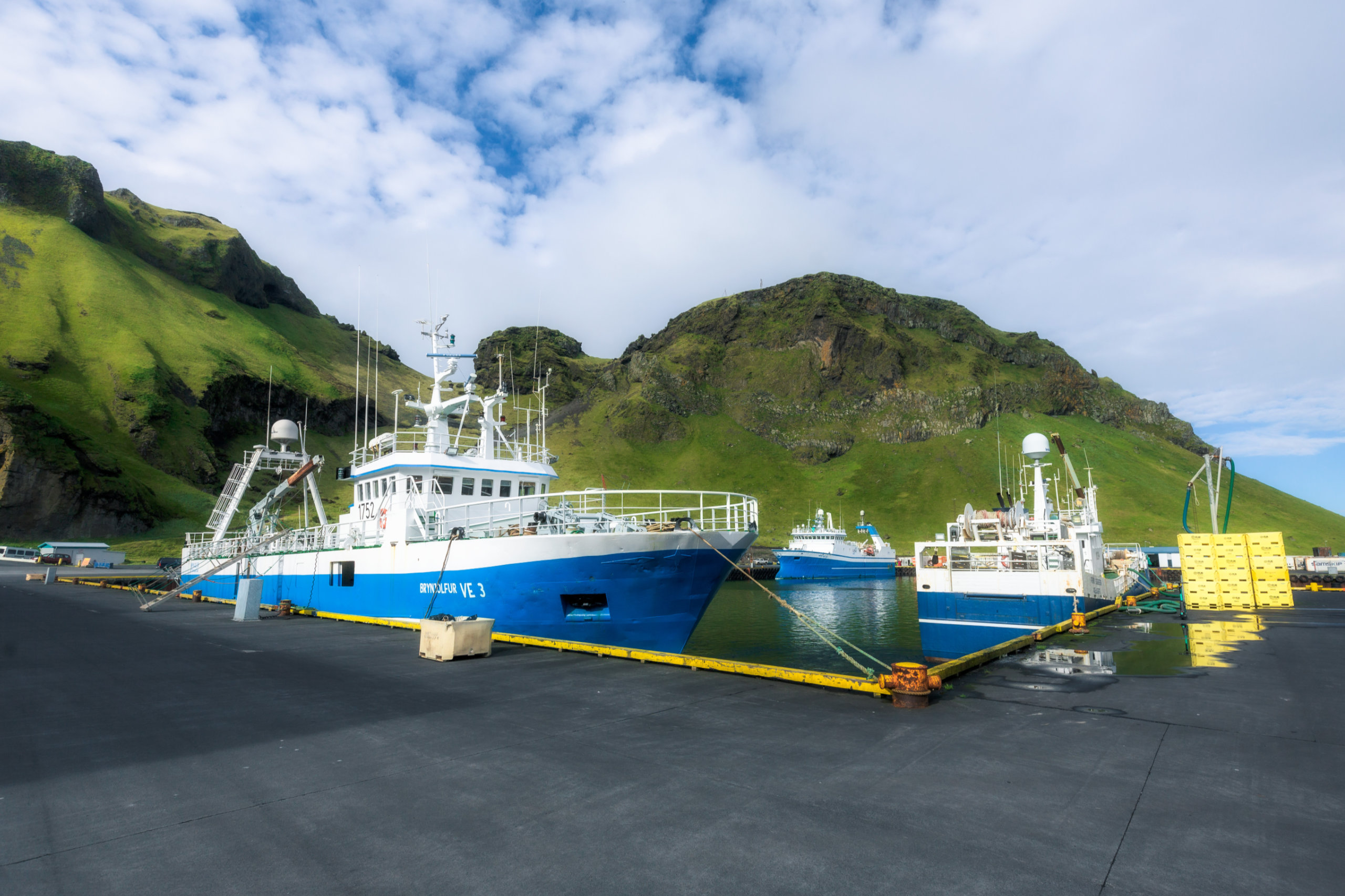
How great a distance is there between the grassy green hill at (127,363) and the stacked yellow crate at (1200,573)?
94.4 m

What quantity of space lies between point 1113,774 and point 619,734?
4.84 m

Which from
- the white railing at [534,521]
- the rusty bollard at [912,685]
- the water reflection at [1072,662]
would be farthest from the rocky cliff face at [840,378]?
the rusty bollard at [912,685]

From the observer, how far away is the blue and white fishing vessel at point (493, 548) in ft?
49.3

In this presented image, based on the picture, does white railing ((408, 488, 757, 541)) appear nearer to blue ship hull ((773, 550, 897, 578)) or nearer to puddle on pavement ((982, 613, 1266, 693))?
puddle on pavement ((982, 613, 1266, 693))

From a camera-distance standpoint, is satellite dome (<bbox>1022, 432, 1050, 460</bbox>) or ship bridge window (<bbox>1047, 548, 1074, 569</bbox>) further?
satellite dome (<bbox>1022, 432, 1050, 460</bbox>)

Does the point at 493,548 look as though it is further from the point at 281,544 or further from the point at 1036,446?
the point at 1036,446

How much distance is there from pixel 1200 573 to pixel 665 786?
28047mm

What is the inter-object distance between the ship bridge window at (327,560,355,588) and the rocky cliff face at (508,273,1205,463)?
111m

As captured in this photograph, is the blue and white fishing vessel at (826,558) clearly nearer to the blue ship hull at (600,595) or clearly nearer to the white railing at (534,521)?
the white railing at (534,521)

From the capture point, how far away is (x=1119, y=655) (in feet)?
43.3

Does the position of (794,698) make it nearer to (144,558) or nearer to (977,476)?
(144,558)

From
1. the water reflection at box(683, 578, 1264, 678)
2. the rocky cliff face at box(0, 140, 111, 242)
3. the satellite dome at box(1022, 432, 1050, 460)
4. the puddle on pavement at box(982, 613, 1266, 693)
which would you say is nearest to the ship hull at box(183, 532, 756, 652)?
the water reflection at box(683, 578, 1264, 678)

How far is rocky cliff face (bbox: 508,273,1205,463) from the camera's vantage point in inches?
5443

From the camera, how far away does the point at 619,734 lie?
24.0 feet
